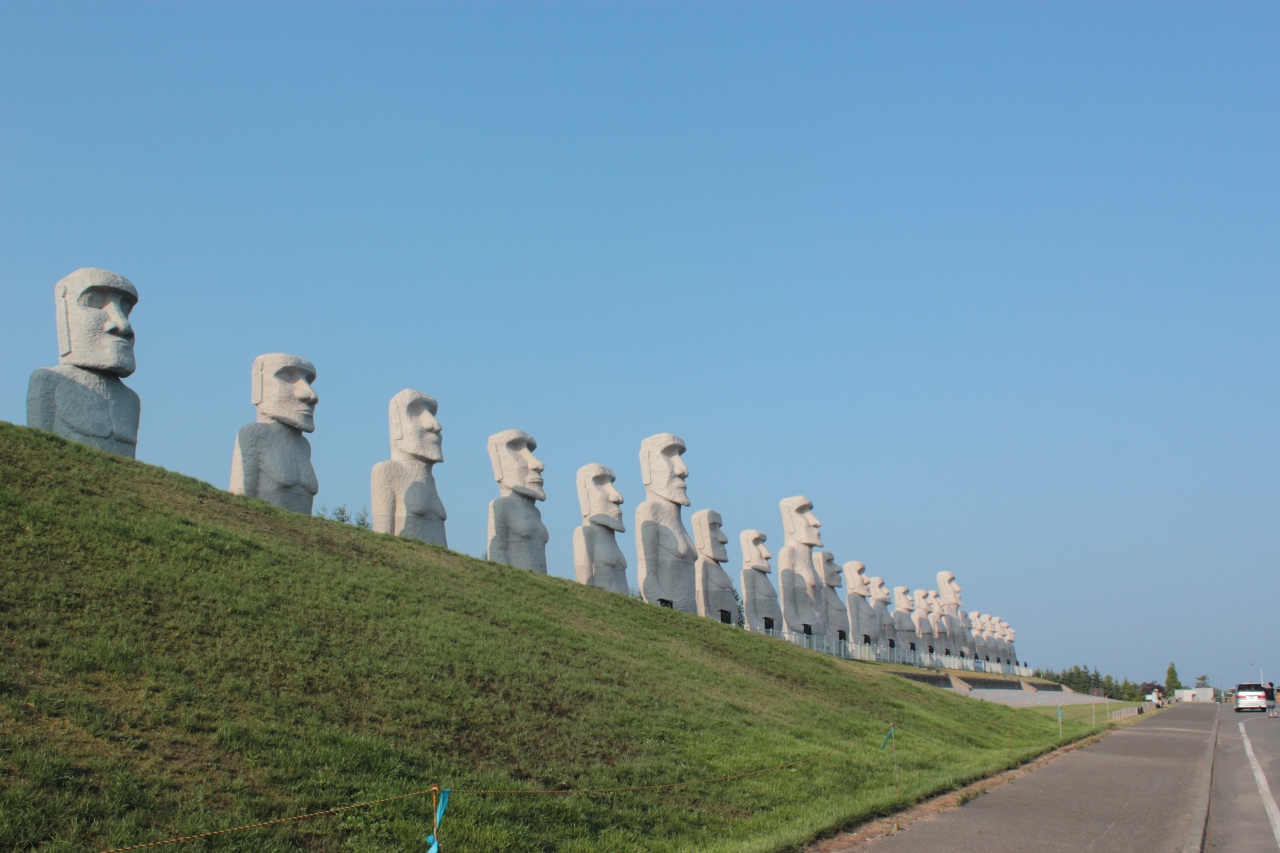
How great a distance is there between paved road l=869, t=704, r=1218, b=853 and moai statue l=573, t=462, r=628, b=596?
36.2 ft

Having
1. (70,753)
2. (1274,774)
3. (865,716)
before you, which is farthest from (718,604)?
(70,753)

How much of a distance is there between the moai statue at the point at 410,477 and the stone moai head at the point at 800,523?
17.9 meters

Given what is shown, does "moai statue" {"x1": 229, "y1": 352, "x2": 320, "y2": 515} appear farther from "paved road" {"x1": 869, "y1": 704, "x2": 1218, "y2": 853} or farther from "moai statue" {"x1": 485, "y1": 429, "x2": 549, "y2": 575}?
"paved road" {"x1": 869, "y1": 704, "x2": 1218, "y2": 853}

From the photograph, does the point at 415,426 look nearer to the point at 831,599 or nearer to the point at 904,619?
the point at 831,599

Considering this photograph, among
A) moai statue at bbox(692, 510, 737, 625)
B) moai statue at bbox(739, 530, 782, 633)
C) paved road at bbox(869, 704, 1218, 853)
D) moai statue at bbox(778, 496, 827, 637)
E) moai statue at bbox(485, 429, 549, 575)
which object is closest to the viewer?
paved road at bbox(869, 704, 1218, 853)

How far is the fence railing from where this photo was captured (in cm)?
3431

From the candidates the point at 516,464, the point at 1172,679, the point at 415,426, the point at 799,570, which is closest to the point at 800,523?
the point at 799,570

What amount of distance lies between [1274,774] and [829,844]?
11.3m

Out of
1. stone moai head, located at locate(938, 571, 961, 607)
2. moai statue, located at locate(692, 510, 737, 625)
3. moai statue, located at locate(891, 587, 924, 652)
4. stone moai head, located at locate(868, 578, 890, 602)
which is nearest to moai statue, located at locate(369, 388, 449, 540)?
moai statue, located at locate(692, 510, 737, 625)

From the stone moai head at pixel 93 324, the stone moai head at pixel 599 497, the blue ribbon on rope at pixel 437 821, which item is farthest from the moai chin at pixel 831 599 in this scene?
the blue ribbon on rope at pixel 437 821

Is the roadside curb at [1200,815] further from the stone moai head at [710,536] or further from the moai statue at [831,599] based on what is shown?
the moai statue at [831,599]

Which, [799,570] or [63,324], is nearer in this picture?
[63,324]

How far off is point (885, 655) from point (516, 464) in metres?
25.5

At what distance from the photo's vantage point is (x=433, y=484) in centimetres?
2189
